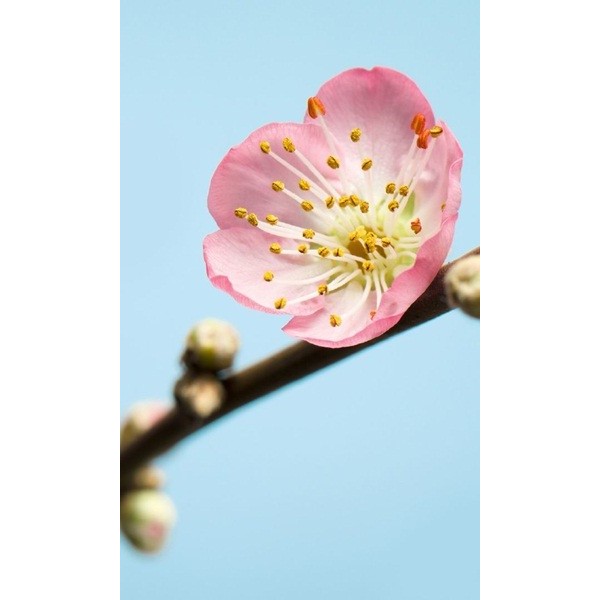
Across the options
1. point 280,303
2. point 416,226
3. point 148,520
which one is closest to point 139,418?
point 148,520

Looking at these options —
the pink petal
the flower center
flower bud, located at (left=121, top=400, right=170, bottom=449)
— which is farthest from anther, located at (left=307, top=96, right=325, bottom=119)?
flower bud, located at (left=121, top=400, right=170, bottom=449)

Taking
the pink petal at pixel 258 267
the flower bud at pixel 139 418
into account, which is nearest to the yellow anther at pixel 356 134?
the pink petal at pixel 258 267

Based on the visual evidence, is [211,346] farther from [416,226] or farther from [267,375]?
[416,226]

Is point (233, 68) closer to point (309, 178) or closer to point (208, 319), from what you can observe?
point (309, 178)
